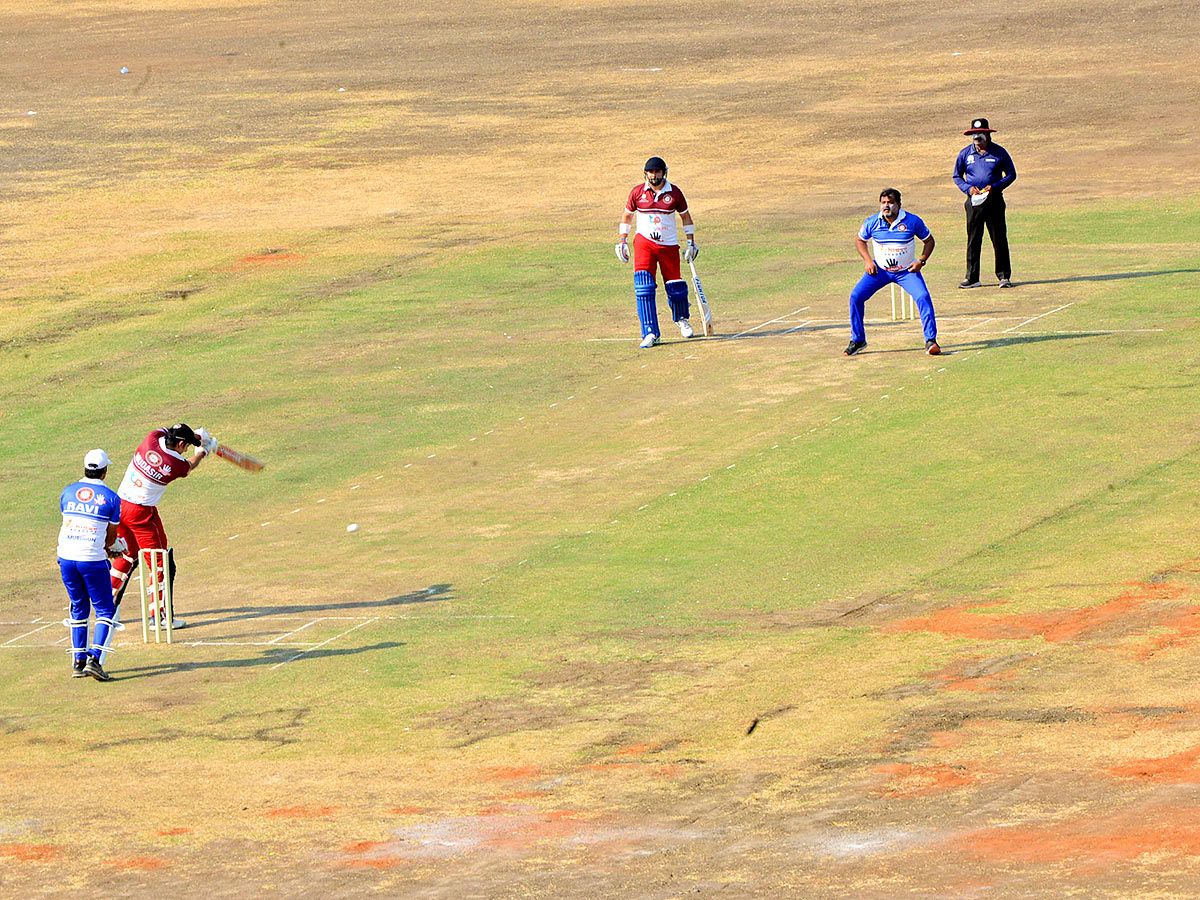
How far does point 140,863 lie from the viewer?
41.9ft

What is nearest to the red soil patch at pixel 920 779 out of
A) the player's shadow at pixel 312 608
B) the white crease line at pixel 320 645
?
the white crease line at pixel 320 645

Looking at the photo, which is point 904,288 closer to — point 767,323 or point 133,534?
point 767,323

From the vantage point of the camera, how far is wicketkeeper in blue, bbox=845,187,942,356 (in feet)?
80.3

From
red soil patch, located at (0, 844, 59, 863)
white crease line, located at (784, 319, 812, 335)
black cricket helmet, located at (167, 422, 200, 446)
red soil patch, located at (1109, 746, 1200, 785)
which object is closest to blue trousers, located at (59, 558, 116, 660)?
black cricket helmet, located at (167, 422, 200, 446)

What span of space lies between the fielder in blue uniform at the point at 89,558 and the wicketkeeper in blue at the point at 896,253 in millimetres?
11032

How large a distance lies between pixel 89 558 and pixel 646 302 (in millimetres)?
11626

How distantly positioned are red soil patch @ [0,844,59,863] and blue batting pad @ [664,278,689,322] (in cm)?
1549

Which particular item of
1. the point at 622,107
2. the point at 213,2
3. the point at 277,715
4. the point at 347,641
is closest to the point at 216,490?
the point at 347,641

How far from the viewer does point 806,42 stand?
180 feet

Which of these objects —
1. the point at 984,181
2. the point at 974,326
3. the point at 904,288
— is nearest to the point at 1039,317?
the point at 974,326

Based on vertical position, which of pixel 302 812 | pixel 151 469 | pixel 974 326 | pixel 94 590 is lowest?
pixel 302 812

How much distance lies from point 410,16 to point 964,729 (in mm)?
52308

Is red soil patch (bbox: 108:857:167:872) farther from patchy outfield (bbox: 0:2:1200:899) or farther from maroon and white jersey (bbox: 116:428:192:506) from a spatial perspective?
maroon and white jersey (bbox: 116:428:192:506)

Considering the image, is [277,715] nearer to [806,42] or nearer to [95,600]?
[95,600]
